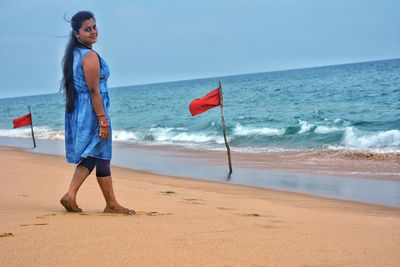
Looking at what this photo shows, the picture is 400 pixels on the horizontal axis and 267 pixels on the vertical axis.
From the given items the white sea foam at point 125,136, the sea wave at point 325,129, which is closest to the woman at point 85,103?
the sea wave at point 325,129

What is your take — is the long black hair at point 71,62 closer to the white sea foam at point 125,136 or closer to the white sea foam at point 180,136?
the white sea foam at point 180,136

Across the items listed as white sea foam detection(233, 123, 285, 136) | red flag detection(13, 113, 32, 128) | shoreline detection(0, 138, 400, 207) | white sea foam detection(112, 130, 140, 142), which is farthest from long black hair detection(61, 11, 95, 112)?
white sea foam detection(112, 130, 140, 142)

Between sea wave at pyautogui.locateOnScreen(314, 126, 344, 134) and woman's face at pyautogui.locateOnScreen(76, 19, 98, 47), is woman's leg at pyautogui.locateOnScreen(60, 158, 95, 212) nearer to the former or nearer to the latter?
woman's face at pyautogui.locateOnScreen(76, 19, 98, 47)

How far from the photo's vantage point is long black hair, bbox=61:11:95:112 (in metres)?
4.24

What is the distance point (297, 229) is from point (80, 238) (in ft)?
5.38

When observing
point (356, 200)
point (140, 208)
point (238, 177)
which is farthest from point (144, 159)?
point (140, 208)

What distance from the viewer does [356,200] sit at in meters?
7.69

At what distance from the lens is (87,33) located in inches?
167

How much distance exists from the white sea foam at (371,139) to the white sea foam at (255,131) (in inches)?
132

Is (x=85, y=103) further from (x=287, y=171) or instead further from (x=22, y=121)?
(x=22, y=121)

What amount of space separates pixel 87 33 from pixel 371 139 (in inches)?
574

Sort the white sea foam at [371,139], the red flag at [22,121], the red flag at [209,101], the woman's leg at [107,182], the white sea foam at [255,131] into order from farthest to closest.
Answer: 1. the white sea foam at [255,131]
2. the red flag at [22,121]
3. the white sea foam at [371,139]
4. the red flag at [209,101]
5. the woman's leg at [107,182]

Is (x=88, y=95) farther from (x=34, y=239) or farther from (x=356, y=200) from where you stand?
(x=356, y=200)

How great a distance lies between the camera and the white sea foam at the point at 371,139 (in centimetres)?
1636
